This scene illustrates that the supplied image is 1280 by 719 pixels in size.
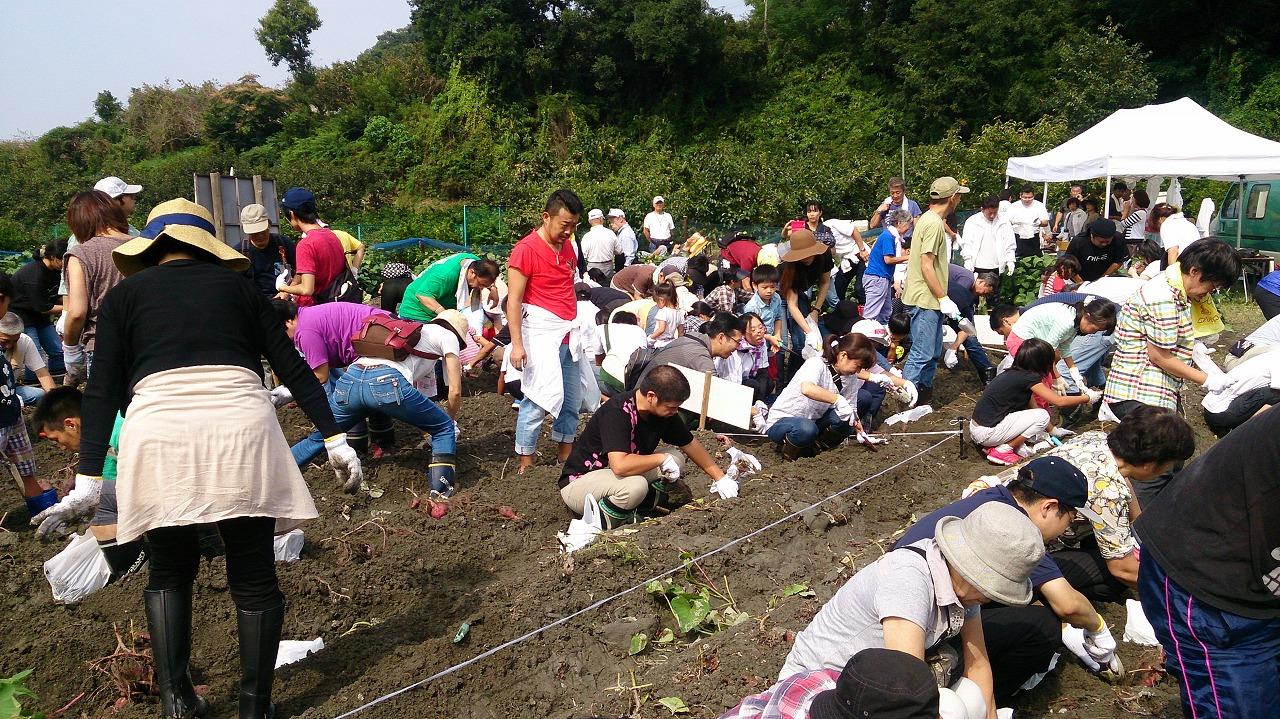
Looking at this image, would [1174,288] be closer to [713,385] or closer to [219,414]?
[713,385]

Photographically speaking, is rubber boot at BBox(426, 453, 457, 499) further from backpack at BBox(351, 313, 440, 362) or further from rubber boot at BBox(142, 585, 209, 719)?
rubber boot at BBox(142, 585, 209, 719)

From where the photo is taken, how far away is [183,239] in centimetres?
293

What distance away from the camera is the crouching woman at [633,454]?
4.44m

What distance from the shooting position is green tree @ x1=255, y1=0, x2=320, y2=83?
35.8 metres

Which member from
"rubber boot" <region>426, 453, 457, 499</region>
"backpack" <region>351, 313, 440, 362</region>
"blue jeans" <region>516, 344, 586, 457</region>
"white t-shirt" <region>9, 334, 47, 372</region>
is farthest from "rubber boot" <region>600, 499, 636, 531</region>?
"white t-shirt" <region>9, 334, 47, 372</region>

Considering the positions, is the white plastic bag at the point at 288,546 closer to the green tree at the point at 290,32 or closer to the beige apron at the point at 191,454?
the beige apron at the point at 191,454

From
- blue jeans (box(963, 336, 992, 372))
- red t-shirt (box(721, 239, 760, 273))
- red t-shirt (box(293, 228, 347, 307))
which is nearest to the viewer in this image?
red t-shirt (box(293, 228, 347, 307))

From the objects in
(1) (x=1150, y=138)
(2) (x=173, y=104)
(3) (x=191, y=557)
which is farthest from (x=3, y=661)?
(2) (x=173, y=104)

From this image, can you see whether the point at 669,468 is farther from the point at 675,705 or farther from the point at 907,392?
the point at 907,392

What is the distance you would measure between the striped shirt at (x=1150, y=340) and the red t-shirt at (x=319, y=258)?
5278 millimetres

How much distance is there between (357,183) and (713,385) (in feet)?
67.4

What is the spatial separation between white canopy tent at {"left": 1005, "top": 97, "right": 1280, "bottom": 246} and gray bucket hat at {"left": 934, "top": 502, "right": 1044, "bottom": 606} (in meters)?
11.7

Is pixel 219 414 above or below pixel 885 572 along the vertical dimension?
above

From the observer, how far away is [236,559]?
2953mm
